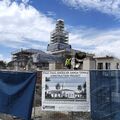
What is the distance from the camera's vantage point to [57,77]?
8914 millimetres

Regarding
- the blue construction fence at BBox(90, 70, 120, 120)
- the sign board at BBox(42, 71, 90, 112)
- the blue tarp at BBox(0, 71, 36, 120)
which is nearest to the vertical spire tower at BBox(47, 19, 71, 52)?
the blue tarp at BBox(0, 71, 36, 120)

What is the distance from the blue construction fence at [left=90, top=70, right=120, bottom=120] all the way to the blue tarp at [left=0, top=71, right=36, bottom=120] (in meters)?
1.82

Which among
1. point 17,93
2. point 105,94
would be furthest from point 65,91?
point 17,93

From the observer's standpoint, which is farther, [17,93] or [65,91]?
[17,93]

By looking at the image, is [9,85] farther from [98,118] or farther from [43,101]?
[98,118]

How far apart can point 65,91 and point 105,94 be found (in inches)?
50.0

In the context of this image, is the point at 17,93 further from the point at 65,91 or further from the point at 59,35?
the point at 59,35

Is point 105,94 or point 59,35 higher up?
point 59,35

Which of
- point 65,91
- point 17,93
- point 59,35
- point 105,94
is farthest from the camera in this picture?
point 59,35

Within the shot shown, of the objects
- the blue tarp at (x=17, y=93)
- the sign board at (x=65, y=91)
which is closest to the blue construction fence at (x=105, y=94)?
the sign board at (x=65, y=91)

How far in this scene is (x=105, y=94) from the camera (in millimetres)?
7980

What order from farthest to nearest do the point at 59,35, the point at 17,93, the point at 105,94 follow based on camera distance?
the point at 59,35 → the point at 17,93 → the point at 105,94

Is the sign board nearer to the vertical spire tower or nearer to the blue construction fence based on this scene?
the blue construction fence

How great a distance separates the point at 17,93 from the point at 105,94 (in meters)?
2.82
